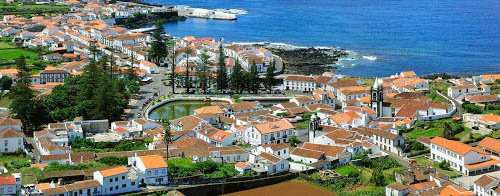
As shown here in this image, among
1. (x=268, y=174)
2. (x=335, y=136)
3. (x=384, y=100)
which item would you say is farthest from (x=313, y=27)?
(x=268, y=174)

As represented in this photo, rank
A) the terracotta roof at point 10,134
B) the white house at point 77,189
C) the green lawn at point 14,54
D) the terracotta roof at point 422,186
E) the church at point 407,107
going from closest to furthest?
the white house at point 77,189 → the terracotta roof at point 422,186 → the terracotta roof at point 10,134 → the church at point 407,107 → the green lawn at point 14,54

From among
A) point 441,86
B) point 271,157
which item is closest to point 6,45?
point 441,86

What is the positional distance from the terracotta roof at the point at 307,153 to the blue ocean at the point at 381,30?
30.6m

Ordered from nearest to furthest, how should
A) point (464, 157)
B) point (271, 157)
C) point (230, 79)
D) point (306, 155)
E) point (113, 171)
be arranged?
point (113, 171) < point (464, 157) < point (271, 157) < point (306, 155) < point (230, 79)

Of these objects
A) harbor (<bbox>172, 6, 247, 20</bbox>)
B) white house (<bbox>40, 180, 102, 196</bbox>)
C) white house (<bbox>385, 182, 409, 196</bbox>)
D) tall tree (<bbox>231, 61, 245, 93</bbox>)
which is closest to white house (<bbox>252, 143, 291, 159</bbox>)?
white house (<bbox>385, 182, 409, 196</bbox>)

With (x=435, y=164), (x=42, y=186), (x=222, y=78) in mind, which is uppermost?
(x=222, y=78)

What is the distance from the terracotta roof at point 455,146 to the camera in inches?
1652

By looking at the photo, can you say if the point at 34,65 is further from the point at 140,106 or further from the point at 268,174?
the point at 268,174

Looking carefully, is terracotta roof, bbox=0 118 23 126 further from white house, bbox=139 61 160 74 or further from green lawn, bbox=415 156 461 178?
green lawn, bbox=415 156 461 178

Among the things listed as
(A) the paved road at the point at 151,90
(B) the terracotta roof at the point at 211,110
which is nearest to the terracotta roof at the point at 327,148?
(B) the terracotta roof at the point at 211,110

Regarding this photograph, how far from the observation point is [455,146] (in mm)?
42781

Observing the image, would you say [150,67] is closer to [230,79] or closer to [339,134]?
[230,79]

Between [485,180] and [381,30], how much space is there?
6563cm

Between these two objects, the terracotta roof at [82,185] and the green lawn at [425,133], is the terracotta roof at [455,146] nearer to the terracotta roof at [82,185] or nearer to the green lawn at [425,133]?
the green lawn at [425,133]
